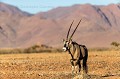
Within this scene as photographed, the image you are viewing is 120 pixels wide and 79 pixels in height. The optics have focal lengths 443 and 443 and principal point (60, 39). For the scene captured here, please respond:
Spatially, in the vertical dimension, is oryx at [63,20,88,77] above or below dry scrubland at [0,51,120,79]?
above

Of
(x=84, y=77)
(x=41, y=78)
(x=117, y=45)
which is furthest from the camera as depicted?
(x=117, y=45)

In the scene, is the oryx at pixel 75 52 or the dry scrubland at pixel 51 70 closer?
the oryx at pixel 75 52

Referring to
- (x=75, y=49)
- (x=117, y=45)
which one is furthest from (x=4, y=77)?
(x=117, y=45)

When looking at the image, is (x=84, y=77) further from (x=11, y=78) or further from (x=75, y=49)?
(x=11, y=78)

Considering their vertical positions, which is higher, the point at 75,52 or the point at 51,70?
the point at 75,52

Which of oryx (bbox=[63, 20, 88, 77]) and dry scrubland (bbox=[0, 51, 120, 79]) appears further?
dry scrubland (bbox=[0, 51, 120, 79])

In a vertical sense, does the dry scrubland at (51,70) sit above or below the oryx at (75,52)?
below

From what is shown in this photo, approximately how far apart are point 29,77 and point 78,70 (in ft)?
10.3

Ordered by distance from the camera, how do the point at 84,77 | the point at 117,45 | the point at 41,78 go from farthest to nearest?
1. the point at 117,45
2. the point at 41,78
3. the point at 84,77

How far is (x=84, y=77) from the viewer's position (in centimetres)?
2048

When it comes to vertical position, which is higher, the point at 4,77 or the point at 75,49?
the point at 75,49

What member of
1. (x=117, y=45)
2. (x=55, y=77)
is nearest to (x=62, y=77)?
(x=55, y=77)

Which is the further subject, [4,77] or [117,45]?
[117,45]

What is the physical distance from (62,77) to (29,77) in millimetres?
1716
